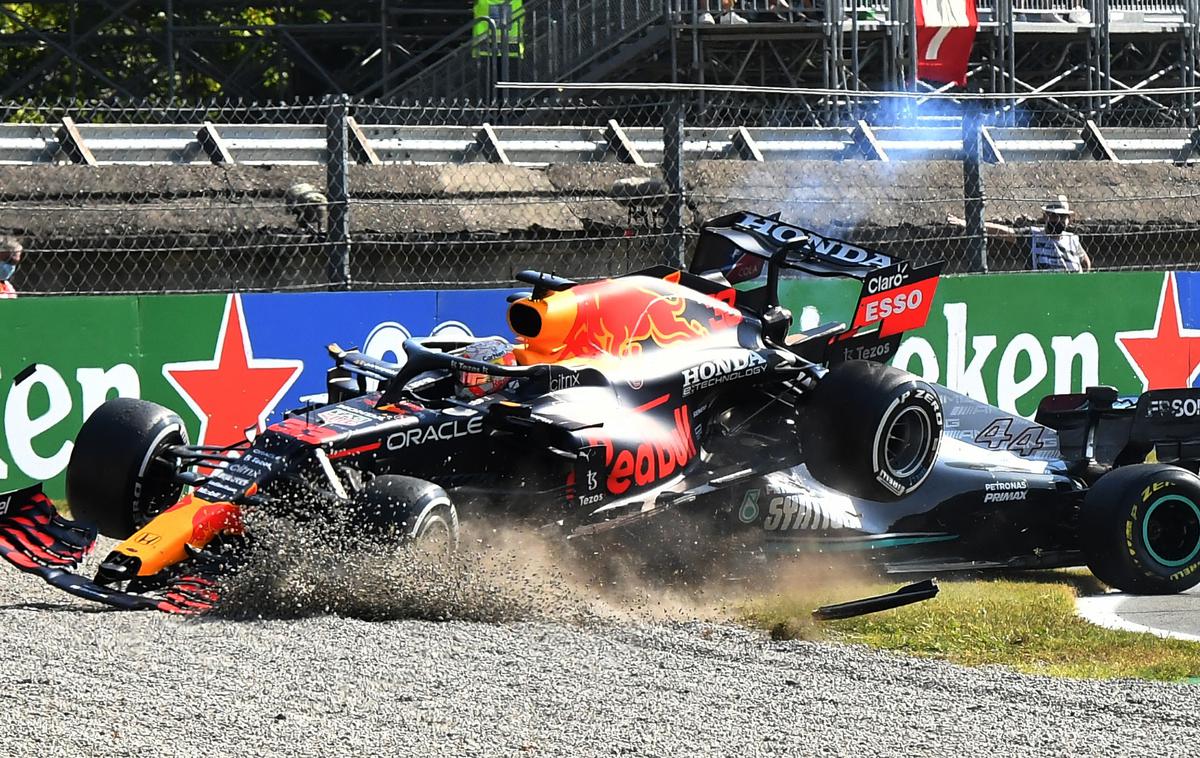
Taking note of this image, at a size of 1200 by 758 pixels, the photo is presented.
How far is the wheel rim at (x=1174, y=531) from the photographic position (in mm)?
8570

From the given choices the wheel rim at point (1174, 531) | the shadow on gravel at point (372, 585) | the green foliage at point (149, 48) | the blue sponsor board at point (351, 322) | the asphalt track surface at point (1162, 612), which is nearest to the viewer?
the shadow on gravel at point (372, 585)

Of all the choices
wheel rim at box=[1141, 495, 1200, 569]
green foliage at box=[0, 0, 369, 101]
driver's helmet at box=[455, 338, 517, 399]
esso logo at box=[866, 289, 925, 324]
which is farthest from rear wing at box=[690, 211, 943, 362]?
green foliage at box=[0, 0, 369, 101]

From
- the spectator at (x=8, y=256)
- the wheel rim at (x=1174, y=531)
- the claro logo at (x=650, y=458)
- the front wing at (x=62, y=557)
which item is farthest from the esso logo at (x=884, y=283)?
the spectator at (x=8, y=256)

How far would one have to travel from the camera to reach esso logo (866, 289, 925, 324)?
28.4 ft

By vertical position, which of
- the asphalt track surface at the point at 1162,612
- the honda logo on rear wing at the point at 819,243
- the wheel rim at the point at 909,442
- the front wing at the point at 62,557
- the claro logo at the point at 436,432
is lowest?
the asphalt track surface at the point at 1162,612

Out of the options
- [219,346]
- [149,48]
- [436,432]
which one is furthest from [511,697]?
[149,48]

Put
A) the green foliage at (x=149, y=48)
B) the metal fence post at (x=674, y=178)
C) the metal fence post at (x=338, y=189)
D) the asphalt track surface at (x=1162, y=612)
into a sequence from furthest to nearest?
1. the green foliage at (x=149, y=48)
2. the metal fence post at (x=674, y=178)
3. the metal fence post at (x=338, y=189)
4. the asphalt track surface at (x=1162, y=612)

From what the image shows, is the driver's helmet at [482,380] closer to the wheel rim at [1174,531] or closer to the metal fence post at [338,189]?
the metal fence post at [338,189]

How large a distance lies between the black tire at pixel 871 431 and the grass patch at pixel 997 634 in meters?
0.53

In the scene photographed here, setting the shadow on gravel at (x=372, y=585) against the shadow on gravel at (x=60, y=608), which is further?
the shadow on gravel at (x=60, y=608)

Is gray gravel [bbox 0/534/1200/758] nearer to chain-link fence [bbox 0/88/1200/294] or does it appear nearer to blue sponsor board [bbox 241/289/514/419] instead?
blue sponsor board [bbox 241/289/514/419]

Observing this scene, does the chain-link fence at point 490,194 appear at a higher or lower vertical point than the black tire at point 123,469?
higher

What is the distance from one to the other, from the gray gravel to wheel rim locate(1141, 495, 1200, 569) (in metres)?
2.72

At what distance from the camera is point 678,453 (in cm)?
798
